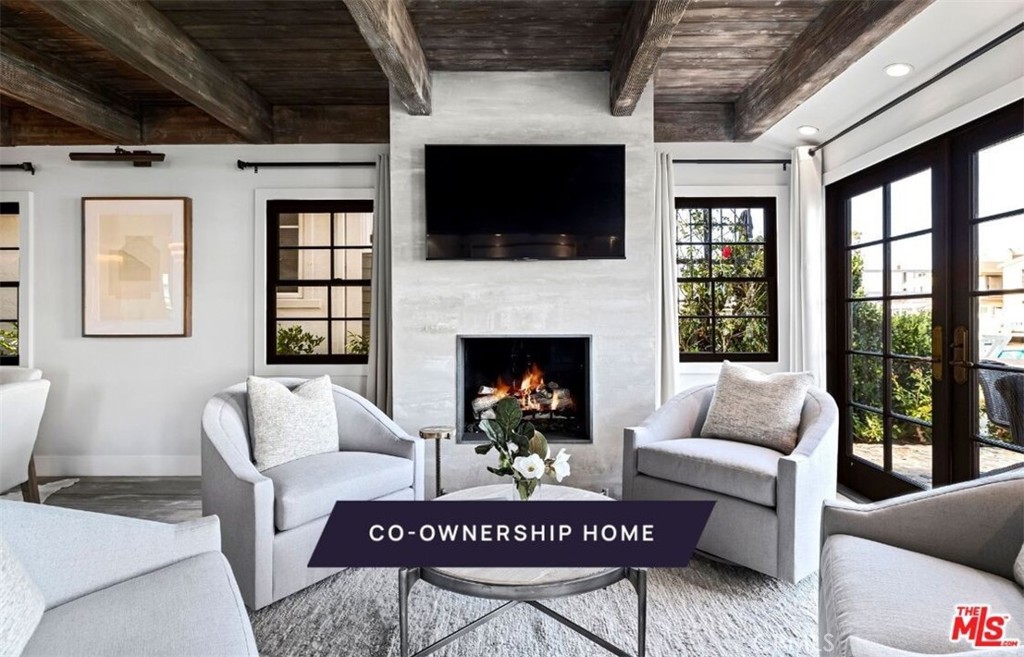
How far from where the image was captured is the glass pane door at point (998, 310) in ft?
7.91

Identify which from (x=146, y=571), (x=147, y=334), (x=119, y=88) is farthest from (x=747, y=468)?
(x=119, y=88)

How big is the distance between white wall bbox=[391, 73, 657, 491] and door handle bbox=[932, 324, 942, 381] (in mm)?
1423

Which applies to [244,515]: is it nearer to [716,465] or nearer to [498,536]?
[498,536]

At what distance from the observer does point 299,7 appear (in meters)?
2.63

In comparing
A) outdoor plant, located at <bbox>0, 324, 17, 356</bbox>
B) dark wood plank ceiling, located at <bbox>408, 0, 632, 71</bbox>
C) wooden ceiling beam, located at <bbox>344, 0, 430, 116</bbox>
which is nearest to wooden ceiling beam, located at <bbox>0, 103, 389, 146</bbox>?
wooden ceiling beam, located at <bbox>344, 0, 430, 116</bbox>

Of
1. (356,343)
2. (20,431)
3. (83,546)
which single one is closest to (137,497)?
(20,431)

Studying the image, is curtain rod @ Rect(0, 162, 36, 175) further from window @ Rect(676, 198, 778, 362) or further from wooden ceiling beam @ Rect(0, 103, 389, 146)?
window @ Rect(676, 198, 778, 362)

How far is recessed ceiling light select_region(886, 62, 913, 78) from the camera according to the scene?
8.94ft

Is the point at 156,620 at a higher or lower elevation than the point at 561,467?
lower

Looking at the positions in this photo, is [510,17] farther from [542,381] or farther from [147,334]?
[147,334]

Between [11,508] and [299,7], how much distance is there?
7.69ft

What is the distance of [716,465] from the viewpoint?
239 cm

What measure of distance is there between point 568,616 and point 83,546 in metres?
1.50

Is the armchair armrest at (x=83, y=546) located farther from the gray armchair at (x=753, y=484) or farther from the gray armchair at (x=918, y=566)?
the gray armchair at (x=753, y=484)
